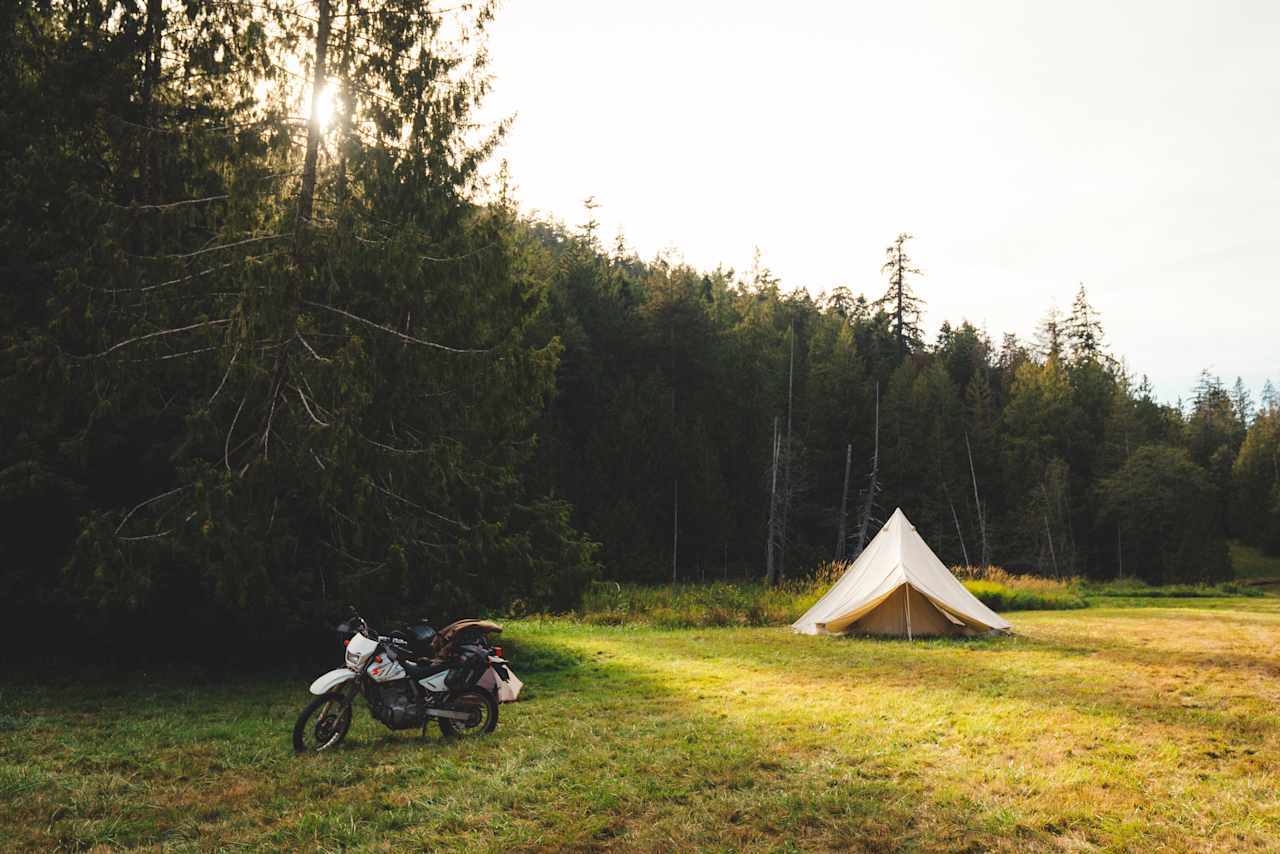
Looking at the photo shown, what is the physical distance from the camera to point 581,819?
4.02 metres

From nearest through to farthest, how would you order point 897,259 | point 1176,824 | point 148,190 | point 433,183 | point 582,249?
point 1176,824, point 148,190, point 433,183, point 582,249, point 897,259

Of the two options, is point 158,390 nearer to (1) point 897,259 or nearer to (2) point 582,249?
(2) point 582,249

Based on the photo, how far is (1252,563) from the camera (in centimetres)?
5519

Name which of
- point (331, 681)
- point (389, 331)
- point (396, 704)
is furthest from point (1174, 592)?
point (331, 681)

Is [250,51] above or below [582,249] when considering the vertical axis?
below

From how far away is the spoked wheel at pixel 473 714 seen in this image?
19.4ft

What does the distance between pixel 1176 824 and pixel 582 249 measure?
4327cm

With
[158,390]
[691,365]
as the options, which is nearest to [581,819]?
[158,390]

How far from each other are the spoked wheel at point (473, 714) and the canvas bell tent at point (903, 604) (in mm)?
8354

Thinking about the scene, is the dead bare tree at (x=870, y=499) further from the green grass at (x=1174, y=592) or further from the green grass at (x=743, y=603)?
the green grass at (x=743, y=603)

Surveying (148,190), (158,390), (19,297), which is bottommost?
(158,390)

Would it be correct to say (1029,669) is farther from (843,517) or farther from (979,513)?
(979,513)

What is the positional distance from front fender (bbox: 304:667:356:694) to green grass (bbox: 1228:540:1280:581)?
192 ft

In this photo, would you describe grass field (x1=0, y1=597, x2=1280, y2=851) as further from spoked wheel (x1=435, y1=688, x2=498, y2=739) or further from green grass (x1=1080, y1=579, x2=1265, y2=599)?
green grass (x1=1080, y1=579, x2=1265, y2=599)
